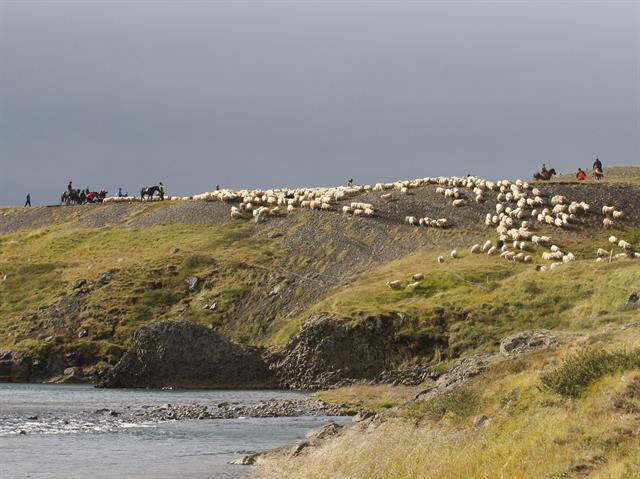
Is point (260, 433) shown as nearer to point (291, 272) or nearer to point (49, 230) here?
point (291, 272)

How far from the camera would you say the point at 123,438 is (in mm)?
49969

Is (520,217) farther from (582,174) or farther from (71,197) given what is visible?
(71,197)

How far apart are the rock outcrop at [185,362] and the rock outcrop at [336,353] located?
8.35 feet

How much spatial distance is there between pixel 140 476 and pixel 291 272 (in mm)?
72360

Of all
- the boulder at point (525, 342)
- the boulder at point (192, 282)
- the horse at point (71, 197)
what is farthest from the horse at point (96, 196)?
the boulder at point (525, 342)

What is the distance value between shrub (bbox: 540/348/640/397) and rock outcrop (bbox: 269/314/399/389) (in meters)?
52.3

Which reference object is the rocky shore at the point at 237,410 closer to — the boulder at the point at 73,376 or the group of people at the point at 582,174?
the boulder at the point at 73,376

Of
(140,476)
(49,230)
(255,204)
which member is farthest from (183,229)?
(140,476)

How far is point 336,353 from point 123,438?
35293 mm

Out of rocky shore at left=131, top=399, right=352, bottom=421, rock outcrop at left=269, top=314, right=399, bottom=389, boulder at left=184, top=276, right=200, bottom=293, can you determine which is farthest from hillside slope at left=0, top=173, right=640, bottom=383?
rocky shore at left=131, top=399, right=352, bottom=421

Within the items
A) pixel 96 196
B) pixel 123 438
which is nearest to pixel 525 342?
pixel 123 438

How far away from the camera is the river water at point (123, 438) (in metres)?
39.8

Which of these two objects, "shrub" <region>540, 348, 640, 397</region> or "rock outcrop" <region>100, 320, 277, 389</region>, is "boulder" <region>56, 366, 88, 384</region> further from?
"shrub" <region>540, 348, 640, 397</region>

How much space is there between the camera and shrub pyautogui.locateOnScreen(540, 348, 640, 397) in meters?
28.4
